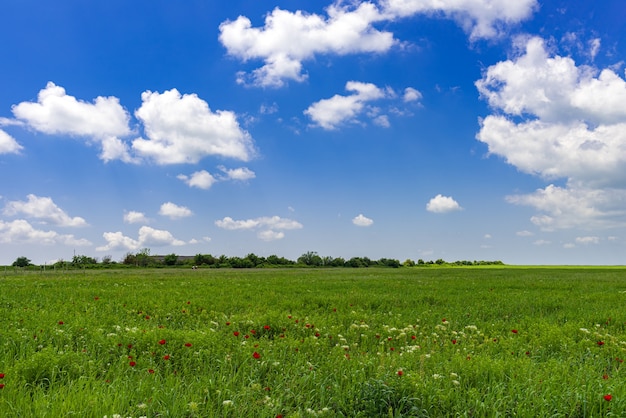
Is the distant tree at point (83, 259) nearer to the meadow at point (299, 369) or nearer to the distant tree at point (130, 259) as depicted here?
the distant tree at point (130, 259)

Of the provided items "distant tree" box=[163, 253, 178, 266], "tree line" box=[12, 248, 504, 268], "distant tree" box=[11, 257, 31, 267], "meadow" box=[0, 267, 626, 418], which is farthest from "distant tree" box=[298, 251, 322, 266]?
"meadow" box=[0, 267, 626, 418]

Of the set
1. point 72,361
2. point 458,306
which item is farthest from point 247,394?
point 458,306

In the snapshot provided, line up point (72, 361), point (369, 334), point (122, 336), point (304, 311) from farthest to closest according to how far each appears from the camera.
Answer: point (304, 311) → point (369, 334) → point (122, 336) → point (72, 361)

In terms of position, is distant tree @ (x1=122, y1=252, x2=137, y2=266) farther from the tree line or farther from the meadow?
the meadow

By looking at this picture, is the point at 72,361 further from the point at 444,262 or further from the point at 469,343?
the point at 444,262

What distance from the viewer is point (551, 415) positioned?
447 centimetres

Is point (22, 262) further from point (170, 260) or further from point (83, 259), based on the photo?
point (170, 260)

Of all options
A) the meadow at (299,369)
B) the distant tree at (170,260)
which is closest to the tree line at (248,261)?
the distant tree at (170,260)

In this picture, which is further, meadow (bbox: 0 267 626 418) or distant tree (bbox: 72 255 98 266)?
distant tree (bbox: 72 255 98 266)

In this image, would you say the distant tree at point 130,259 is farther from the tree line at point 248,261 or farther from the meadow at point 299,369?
the meadow at point 299,369

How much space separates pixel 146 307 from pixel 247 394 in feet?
29.6

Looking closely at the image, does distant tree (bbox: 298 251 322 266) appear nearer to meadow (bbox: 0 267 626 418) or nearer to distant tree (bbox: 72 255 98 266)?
distant tree (bbox: 72 255 98 266)

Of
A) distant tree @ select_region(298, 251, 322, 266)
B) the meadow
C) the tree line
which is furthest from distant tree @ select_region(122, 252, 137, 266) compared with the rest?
the meadow

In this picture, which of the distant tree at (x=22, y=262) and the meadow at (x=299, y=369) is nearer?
the meadow at (x=299, y=369)
